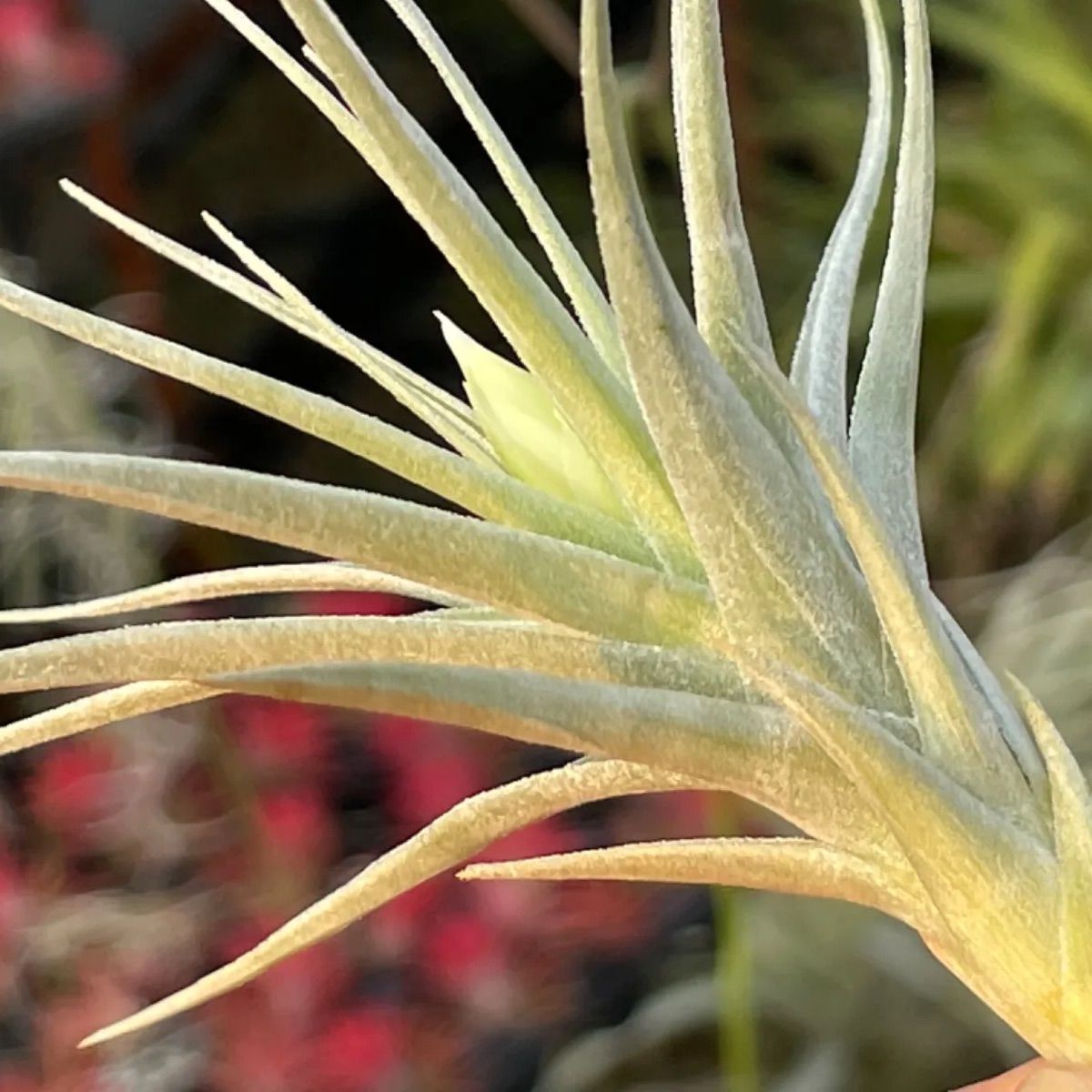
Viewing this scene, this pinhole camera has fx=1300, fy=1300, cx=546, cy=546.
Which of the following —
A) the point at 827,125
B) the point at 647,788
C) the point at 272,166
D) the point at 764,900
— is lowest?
the point at 764,900

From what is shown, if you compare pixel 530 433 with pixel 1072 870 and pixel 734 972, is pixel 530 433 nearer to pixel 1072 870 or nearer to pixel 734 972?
pixel 1072 870

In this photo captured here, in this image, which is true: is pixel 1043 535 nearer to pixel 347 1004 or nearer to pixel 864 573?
pixel 347 1004

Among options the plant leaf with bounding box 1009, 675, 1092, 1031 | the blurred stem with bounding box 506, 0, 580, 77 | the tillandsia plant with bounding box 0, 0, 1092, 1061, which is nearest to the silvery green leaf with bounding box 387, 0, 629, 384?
the tillandsia plant with bounding box 0, 0, 1092, 1061

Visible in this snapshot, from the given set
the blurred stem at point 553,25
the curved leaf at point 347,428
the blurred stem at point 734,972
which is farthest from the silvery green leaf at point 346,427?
the blurred stem at point 553,25

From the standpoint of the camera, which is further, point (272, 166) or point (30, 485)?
point (272, 166)

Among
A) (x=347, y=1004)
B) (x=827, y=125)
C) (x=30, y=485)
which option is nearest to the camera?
(x=30, y=485)

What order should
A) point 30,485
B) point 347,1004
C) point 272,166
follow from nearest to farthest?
point 30,485 < point 347,1004 < point 272,166

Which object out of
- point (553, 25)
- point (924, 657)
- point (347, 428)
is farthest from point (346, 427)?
point (553, 25)

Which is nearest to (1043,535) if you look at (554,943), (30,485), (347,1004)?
(554,943)

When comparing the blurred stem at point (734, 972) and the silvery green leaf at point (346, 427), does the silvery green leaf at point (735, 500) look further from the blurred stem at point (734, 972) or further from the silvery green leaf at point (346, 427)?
the blurred stem at point (734, 972)
